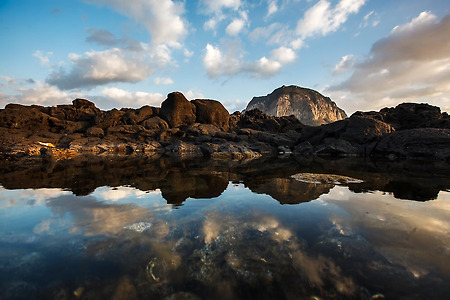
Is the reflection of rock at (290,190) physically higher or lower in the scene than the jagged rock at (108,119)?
lower

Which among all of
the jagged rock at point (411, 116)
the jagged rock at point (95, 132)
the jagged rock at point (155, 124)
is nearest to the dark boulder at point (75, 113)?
the jagged rock at point (95, 132)

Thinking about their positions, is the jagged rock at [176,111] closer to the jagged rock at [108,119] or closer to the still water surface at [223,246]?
the jagged rock at [108,119]

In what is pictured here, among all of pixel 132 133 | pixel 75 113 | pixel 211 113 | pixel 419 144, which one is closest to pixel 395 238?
pixel 419 144

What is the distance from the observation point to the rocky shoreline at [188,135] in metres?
18.3

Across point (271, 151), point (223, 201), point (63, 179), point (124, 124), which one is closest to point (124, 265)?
point (223, 201)

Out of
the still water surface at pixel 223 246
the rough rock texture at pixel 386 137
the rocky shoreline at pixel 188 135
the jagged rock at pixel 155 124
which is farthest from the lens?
the jagged rock at pixel 155 124

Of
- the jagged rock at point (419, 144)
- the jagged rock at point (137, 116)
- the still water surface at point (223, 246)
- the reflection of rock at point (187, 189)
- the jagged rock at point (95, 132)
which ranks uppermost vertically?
the jagged rock at point (137, 116)

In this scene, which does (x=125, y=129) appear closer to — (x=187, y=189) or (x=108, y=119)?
(x=108, y=119)

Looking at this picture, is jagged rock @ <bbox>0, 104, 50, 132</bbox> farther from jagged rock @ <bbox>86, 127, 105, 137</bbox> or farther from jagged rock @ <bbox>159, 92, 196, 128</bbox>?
jagged rock @ <bbox>159, 92, 196, 128</bbox>

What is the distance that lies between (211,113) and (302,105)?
150 meters

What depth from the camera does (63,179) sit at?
290 inches

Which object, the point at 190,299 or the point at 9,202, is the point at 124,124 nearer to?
the point at 9,202

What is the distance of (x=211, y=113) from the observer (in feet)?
108

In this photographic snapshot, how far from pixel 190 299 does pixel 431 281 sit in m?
2.35
